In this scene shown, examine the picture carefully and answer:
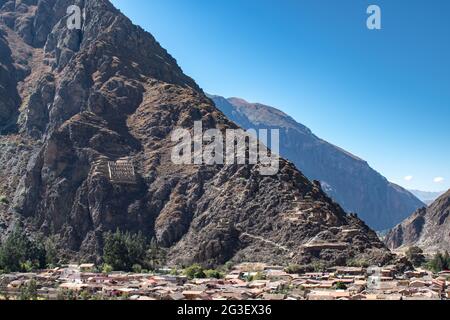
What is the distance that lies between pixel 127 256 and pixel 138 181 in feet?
106

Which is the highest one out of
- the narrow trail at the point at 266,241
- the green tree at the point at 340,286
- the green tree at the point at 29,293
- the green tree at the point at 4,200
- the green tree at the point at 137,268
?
the green tree at the point at 4,200

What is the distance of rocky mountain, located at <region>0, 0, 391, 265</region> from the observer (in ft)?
384

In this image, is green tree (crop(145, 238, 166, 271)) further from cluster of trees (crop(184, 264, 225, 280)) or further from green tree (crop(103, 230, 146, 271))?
cluster of trees (crop(184, 264, 225, 280))

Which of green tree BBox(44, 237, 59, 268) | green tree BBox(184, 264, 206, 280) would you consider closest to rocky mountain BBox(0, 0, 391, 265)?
green tree BBox(44, 237, 59, 268)

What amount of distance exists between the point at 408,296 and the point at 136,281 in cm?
3749

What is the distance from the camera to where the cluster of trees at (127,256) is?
111 metres

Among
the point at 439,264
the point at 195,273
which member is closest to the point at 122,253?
the point at 195,273

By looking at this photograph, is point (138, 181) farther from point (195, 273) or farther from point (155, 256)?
point (195, 273)

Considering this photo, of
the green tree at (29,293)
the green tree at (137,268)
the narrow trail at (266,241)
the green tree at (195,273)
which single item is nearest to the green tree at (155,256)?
the green tree at (137,268)

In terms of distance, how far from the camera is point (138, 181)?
14250cm

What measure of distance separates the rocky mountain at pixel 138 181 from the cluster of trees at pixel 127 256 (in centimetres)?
581

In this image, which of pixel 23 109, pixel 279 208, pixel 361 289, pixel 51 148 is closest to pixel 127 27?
pixel 23 109

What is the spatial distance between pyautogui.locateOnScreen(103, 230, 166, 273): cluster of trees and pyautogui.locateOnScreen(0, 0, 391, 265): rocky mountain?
19.1ft

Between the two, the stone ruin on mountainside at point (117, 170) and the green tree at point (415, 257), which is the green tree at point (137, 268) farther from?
the green tree at point (415, 257)
